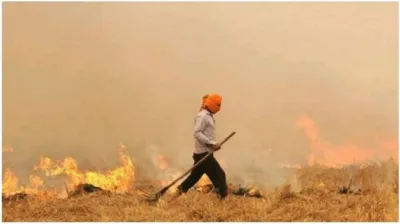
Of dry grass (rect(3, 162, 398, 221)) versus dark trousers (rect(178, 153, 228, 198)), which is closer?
dry grass (rect(3, 162, 398, 221))

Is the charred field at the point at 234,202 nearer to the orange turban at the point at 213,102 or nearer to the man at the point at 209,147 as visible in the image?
the man at the point at 209,147

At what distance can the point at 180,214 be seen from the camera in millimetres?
8117

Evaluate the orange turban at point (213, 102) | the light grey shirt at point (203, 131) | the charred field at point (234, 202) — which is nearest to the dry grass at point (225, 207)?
the charred field at point (234, 202)

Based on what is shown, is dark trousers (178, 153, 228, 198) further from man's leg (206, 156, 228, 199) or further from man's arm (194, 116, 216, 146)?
man's arm (194, 116, 216, 146)

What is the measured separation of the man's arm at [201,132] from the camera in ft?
28.1

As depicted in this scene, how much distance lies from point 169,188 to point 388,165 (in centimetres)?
416

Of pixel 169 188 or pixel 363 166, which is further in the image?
pixel 363 166

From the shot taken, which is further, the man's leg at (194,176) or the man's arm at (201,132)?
the man's leg at (194,176)

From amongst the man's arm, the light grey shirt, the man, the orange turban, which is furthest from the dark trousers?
the orange turban

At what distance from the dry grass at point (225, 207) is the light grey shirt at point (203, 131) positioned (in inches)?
30.5

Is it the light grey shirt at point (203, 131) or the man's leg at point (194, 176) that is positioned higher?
the light grey shirt at point (203, 131)

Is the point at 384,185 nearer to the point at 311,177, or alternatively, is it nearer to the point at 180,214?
the point at 311,177

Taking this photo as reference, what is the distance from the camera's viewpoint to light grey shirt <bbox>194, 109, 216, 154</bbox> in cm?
857

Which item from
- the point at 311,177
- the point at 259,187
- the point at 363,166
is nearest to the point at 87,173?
the point at 259,187
